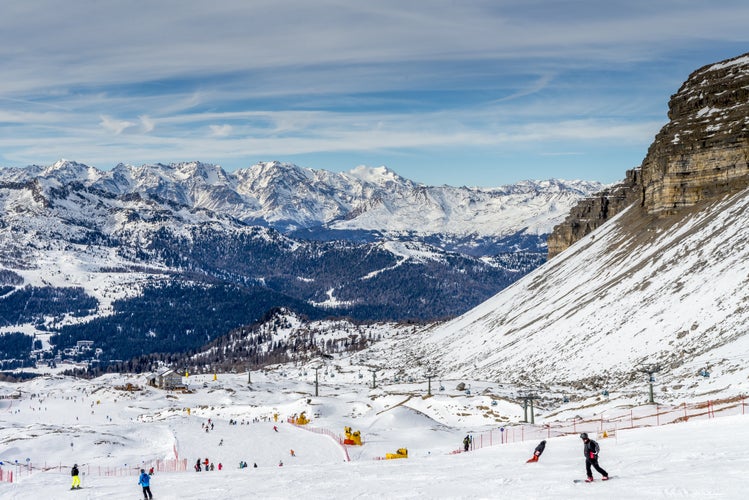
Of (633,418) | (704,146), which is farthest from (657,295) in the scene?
(633,418)

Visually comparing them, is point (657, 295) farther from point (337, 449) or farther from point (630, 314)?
point (337, 449)

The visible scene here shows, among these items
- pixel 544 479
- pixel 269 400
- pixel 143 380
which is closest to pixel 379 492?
pixel 544 479

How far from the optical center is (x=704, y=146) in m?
142

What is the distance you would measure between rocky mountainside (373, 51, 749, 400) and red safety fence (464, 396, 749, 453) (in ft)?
24.8

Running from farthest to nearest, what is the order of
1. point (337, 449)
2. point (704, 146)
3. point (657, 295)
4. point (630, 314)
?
point (704, 146), point (657, 295), point (630, 314), point (337, 449)

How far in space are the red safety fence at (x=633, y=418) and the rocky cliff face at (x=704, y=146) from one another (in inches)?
3323

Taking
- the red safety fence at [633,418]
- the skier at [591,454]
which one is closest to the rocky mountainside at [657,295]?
the red safety fence at [633,418]

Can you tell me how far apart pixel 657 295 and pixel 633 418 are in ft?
185

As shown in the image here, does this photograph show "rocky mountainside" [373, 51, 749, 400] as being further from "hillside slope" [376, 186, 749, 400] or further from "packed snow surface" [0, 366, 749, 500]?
"packed snow surface" [0, 366, 749, 500]

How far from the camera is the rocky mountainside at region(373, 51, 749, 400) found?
289 feet

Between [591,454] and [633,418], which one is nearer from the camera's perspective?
[591,454]

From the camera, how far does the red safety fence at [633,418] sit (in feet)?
169

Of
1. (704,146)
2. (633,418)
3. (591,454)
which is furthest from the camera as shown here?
(704,146)

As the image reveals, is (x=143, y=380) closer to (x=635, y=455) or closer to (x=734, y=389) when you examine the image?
(x=734, y=389)
